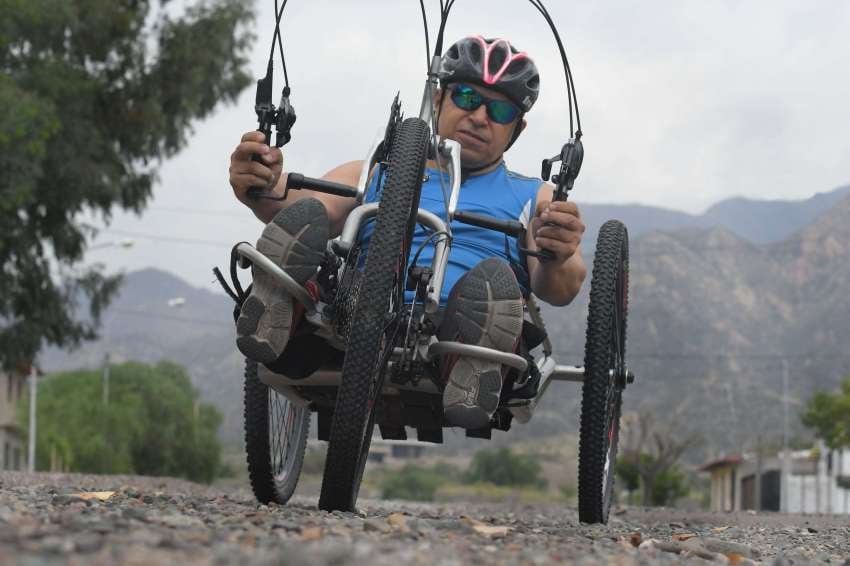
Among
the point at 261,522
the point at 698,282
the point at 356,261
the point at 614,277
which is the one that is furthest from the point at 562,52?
the point at 698,282

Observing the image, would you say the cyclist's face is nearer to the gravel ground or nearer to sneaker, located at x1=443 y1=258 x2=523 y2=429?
sneaker, located at x1=443 y1=258 x2=523 y2=429

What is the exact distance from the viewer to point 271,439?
5777mm

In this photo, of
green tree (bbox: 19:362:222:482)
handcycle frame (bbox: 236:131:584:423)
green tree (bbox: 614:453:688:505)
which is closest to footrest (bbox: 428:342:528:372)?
handcycle frame (bbox: 236:131:584:423)

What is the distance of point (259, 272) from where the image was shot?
14.9 feet

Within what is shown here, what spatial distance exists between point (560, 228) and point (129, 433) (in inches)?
1959

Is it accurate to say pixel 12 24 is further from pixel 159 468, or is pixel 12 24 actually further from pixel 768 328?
pixel 768 328

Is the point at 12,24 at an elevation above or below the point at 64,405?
above

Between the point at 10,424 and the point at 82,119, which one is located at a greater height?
the point at 82,119

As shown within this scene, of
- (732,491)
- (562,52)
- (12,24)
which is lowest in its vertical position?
(732,491)

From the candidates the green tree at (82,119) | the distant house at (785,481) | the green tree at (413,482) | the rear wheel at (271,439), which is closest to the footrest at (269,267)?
the rear wheel at (271,439)

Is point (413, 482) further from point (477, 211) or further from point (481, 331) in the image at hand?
point (481, 331)

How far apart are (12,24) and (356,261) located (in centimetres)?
1727

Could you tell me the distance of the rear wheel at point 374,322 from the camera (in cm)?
423

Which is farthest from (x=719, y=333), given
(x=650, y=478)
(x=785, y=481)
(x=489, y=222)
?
(x=489, y=222)
